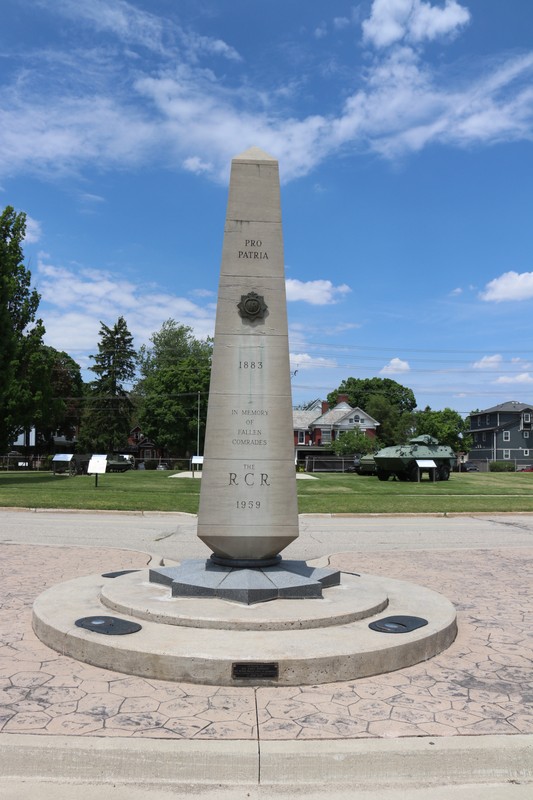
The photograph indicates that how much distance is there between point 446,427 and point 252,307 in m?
68.8

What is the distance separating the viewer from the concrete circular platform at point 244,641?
433 cm

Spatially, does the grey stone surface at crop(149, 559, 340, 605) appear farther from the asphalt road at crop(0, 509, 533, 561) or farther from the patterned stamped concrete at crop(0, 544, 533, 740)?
the asphalt road at crop(0, 509, 533, 561)

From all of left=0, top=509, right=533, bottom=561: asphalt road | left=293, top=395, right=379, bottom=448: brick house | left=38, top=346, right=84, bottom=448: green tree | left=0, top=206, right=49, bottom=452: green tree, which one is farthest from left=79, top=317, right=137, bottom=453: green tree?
left=0, top=509, right=533, bottom=561: asphalt road

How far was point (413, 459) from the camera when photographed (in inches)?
1353

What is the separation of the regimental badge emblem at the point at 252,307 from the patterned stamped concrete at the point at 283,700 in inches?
134

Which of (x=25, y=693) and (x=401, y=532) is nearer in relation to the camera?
(x=25, y=693)

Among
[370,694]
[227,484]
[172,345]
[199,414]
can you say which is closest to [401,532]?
[227,484]

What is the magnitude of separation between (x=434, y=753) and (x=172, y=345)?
75913 millimetres

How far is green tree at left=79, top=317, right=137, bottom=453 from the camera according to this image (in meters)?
66.6

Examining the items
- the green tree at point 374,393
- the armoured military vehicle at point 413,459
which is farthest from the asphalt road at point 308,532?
the green tree at point 374,393

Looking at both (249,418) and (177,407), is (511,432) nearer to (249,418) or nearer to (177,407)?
(177,407)

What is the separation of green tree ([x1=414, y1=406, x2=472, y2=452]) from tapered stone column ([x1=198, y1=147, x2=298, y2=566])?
67202 mm

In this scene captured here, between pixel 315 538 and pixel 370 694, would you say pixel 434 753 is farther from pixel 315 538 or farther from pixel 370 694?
pixel 315 538

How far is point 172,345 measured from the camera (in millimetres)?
77938
